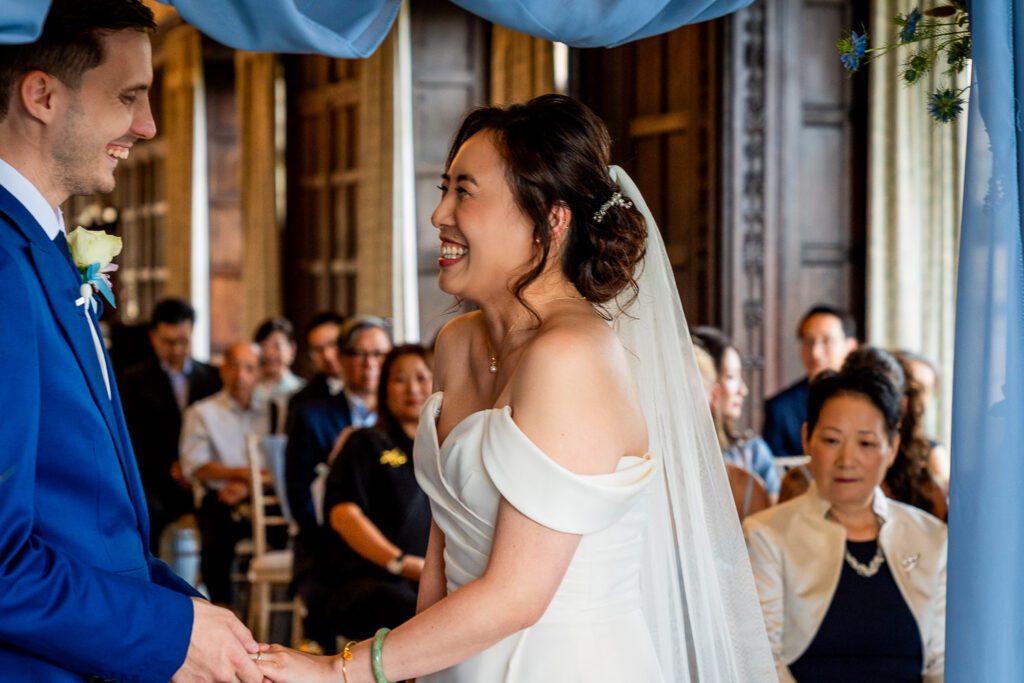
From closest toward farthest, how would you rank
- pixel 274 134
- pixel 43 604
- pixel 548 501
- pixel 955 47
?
1. pixel 43 604
2. pixel 548 501
3. pixel 955 47
4. pixel 274 134

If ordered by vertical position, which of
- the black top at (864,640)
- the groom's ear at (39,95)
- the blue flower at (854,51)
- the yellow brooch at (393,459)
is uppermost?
the blue flower at (854,51)

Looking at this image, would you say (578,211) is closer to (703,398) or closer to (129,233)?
(703,398)

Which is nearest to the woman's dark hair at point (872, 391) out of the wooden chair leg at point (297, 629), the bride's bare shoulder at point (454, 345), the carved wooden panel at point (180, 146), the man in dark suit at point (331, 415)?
the bride's bare shoulder at point (454, 345)

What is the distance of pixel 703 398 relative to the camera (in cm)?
259

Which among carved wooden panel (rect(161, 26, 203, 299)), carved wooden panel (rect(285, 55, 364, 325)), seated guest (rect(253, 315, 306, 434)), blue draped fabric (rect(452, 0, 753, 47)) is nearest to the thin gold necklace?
blue draped fabric (rect(452, 0, 753, 47))

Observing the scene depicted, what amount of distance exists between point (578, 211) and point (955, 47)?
0.71 meters

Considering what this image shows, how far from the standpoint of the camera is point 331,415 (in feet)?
20.7

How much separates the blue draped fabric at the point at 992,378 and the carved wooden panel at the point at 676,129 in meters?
4.57

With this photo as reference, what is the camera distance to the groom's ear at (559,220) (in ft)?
7.45

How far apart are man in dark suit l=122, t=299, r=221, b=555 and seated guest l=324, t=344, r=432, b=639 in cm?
274

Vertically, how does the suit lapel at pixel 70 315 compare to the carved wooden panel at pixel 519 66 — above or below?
below

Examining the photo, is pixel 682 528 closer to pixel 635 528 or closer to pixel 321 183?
pixel 635 528

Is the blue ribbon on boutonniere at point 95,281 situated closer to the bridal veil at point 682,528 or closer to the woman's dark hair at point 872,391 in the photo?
the bridal veil at point 682,528

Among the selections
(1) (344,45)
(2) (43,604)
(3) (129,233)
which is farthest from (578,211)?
(3) (129,233)
